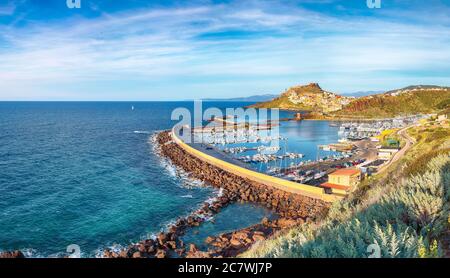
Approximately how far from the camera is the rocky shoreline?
53.7 ft

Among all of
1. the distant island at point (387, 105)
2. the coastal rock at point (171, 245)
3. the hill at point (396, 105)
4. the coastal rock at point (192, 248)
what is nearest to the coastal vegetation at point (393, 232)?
the coastal rock at point (192, 248)

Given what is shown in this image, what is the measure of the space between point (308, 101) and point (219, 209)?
140251 mm

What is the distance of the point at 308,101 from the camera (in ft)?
512

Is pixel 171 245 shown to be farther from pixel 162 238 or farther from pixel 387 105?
pixel 387 105

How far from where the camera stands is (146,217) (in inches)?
851

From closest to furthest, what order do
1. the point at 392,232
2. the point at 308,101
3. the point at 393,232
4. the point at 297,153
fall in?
the point at 393,232
the point at 392,232
the point at 297,153
the point at 308,101

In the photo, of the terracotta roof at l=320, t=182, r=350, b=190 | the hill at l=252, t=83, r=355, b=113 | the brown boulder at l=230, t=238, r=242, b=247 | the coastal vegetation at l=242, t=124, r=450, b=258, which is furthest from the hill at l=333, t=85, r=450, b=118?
the coastal vegetation at l=242, t=124, r=450, b=258

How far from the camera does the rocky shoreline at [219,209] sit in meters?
16.4

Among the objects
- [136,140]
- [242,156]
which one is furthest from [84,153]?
[242,156]

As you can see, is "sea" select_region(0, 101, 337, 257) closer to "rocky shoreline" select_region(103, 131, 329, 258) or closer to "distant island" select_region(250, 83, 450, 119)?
"rocky shoreline" select_region(103, 131, 329, 258)

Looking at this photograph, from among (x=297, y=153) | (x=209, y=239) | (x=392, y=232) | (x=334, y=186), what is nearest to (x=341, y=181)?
(x=334, y=186)
